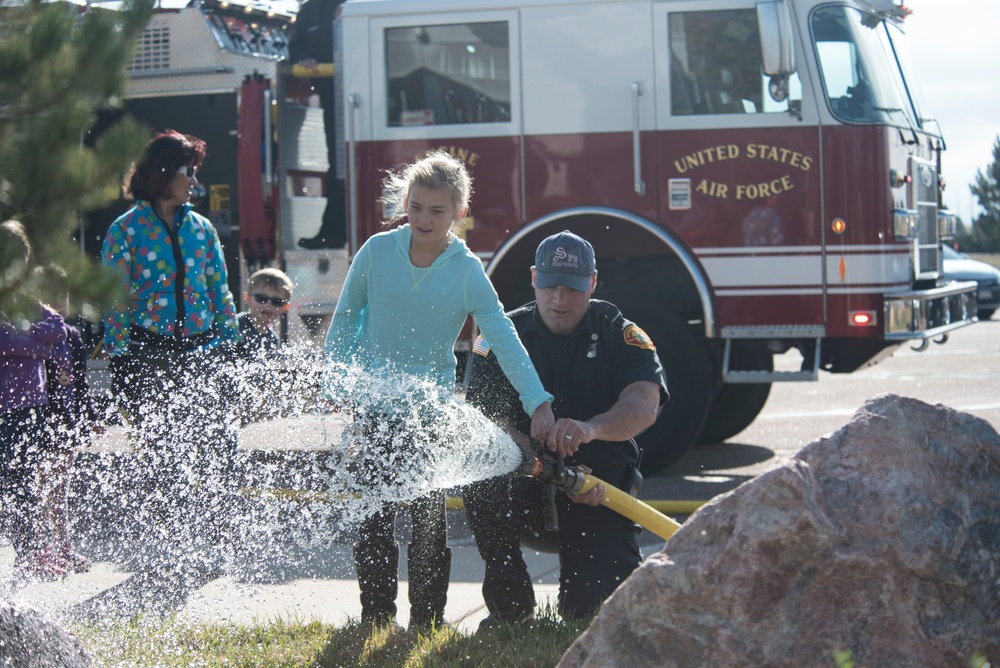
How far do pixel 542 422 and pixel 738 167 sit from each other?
3440 mm

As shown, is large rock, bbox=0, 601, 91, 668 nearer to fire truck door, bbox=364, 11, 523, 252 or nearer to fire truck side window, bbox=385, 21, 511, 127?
fire truck door, bbox=364, 11, 523, 252

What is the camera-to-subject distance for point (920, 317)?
266 inches

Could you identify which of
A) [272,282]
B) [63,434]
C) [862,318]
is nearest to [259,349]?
[272,282]

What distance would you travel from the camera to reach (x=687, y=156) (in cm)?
676

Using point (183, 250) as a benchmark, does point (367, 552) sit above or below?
below

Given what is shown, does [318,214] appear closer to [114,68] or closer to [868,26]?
[868,26]

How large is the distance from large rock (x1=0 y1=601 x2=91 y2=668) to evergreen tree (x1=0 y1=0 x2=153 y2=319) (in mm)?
1479

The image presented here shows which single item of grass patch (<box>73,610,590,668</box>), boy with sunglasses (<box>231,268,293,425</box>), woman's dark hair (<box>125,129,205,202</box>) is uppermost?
woman's dark hair (<box>125,129,205,202</box>)

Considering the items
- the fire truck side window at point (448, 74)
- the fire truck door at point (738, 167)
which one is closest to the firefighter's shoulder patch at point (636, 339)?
the fire truck door at point (738, 167)

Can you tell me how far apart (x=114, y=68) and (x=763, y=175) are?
5310mm

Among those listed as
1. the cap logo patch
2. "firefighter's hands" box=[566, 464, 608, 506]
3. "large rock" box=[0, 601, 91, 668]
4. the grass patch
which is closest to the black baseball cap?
the cap logo patch

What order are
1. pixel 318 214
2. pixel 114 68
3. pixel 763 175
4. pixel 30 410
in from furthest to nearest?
pixel 318 214 → pixel 763 175 → pixel 30 410 → pixel 114 68

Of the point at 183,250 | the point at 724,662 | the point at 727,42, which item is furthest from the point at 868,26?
the point at 724,662

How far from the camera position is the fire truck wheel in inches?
263
